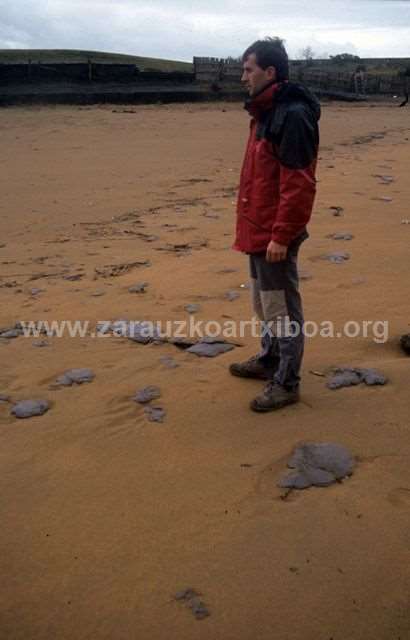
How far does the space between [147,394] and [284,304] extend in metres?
0.88

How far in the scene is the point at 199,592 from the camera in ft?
7.04

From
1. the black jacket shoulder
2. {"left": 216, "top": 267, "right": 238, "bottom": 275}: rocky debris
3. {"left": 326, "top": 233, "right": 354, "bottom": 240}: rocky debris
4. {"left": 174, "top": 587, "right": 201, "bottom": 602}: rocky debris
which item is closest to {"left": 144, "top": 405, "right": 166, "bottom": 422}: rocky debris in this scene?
{"left": 174, "top": 587, "right": 201, "bottom": 602}: rocky debris

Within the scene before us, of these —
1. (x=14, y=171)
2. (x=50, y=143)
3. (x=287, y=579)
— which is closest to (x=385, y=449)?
(x=287, y=579)

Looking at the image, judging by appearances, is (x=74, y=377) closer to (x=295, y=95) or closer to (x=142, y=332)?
(x=142, y=332)

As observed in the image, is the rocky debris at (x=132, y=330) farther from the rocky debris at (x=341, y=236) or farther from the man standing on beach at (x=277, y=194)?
the rocky debris at (x=341, y=236)

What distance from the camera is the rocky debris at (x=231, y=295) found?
16.0 ft

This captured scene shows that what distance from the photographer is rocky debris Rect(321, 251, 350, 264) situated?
18.2 feet

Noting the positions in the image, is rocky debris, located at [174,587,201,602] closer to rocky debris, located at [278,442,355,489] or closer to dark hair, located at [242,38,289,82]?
rocky debris, located at [278,442,355,489]

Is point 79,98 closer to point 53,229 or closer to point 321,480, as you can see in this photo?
point 53,229

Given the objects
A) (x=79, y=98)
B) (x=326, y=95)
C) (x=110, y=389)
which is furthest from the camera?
(x=326, y=95)

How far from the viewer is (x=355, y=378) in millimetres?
3451

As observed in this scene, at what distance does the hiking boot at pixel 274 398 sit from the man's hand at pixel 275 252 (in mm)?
666

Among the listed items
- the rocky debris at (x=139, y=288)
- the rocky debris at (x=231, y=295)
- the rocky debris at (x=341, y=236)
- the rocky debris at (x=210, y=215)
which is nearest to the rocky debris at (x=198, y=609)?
the rocky debris at (x=231, y=295)

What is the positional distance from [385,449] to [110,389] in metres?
1.49
